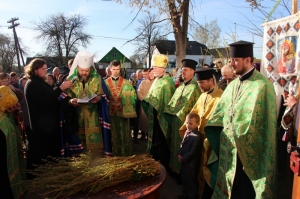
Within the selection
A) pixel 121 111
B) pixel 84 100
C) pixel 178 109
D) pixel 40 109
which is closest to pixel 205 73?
pixel 178 109

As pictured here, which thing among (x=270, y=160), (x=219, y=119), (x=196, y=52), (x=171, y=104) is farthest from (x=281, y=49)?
(x=196, y=52)

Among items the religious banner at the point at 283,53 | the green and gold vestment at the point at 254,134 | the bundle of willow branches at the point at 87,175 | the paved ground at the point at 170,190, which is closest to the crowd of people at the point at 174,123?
the green and gold vestment at the point at 254,134

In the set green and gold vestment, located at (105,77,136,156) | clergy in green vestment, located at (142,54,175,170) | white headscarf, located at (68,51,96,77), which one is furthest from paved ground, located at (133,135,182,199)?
white headscarf, located at (68,51,96,77)

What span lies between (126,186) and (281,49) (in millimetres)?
2288

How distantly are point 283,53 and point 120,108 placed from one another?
2.91 m

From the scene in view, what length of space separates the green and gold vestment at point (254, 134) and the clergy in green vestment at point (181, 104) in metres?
1.33

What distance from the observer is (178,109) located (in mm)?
4129

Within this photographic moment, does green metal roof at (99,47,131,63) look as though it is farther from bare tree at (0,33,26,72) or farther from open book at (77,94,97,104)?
open book at (77,94,97,104)

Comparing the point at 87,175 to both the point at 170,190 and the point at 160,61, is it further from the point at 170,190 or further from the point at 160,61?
the point at 160,61

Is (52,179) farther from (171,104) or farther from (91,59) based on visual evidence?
(171,104)

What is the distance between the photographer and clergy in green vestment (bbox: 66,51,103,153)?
13.2ft

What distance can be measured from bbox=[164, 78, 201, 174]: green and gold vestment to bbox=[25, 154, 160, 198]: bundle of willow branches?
4.95 ft

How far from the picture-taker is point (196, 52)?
51062mm

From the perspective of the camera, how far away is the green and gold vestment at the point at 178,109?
4.03 meters
